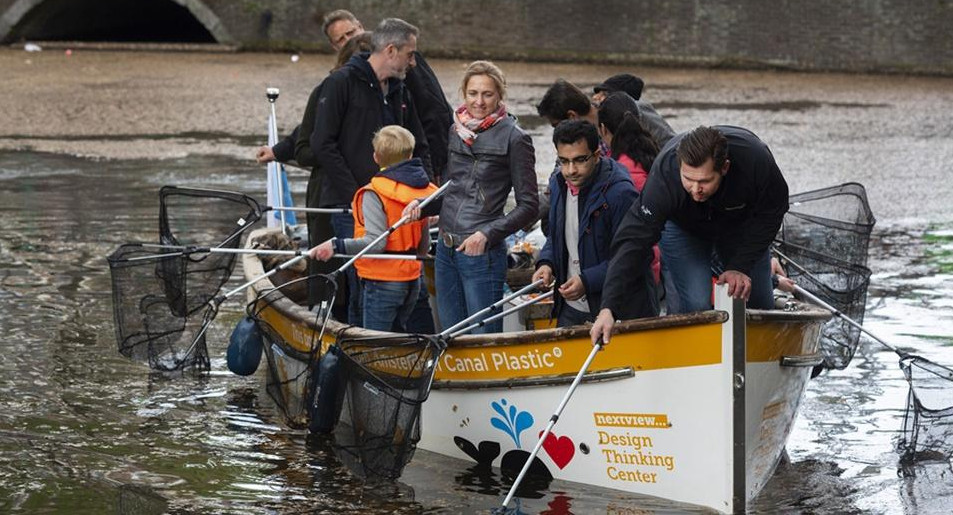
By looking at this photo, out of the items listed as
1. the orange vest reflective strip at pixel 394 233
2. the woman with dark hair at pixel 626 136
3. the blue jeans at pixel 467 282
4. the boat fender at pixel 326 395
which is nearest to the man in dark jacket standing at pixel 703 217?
the woman with dark hair at pixel 626 136

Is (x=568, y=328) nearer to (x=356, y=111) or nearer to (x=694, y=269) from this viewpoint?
(x=694, y=269)

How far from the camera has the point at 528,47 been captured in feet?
97.2

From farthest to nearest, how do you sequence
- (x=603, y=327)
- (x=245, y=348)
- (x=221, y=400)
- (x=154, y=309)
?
(x=154, y=309)
(x=221, y=400)
(x=245, y=348)
(x=603, y=327)

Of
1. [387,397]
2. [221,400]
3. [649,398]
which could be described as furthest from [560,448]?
[221,400]

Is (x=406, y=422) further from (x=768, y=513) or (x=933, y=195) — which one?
(x=933, y=195)

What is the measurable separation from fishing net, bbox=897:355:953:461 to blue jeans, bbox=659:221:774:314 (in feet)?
3.64

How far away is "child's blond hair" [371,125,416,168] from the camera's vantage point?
8.01 meters

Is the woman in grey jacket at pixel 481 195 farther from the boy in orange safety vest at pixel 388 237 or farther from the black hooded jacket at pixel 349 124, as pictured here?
the black hooded jacket at pixel 349 124

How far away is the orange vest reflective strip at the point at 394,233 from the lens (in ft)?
26.7

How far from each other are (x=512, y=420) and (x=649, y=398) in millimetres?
777

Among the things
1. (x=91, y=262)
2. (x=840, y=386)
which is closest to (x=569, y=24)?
(x=91, y=262)

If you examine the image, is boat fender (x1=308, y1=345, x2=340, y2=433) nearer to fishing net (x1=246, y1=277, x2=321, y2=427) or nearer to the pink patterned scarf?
fishing net (x1=246, y1=277, x2=321, y2=427)

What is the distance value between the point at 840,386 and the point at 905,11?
19903 millimetres

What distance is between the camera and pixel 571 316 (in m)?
7.30
